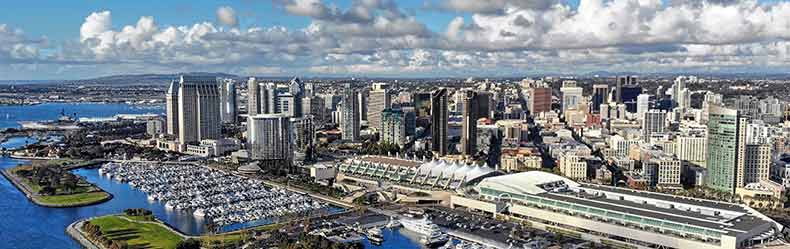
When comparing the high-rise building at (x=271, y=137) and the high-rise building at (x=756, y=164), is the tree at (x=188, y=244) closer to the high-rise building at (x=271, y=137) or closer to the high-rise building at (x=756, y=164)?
the high-rise building at (x=271, y=137)

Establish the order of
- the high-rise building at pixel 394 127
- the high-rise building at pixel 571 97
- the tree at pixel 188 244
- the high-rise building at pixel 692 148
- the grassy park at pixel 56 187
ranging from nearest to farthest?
the tree at pixel 188 244 → the grassy park at pixel 56 187 → the high-rise building at pixel 692 148 → the high-rise building at pixel 394 127 → the high-rise building at pixel 571 97

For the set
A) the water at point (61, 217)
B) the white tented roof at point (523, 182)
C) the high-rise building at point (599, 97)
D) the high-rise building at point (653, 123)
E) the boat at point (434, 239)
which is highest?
the high-rise building at point (599, 97)

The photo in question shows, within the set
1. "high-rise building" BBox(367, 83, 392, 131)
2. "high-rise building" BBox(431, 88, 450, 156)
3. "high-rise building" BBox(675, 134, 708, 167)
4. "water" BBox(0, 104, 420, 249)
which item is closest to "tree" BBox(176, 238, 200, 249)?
"water" BBox(0, 104, 420, 249)

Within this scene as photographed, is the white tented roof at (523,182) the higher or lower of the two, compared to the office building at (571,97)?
lower

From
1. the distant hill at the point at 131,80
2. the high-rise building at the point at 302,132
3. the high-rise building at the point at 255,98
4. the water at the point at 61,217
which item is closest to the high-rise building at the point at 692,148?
the water at the point at 61,217

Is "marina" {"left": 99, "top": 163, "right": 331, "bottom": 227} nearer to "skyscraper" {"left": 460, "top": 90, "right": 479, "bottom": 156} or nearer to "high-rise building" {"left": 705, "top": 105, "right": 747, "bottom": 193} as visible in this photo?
"skyscraper" {"left": 460, "top": 90, "right": 479, "bottom": 156}

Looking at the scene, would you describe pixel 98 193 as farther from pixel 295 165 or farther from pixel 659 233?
pixel 659 233

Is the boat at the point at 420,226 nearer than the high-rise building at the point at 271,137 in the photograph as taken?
Yes
